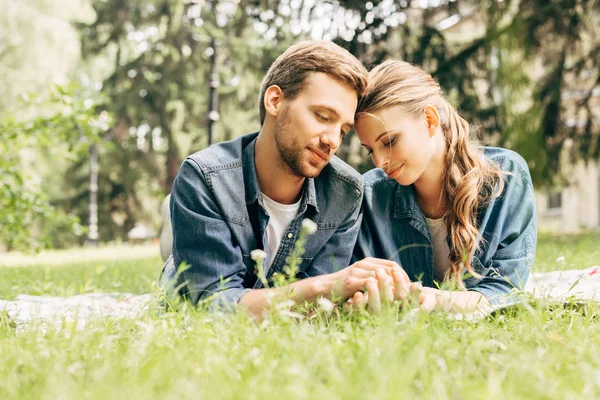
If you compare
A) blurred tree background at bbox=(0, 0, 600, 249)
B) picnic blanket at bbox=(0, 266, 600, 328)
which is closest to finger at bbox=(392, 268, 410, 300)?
picnic blanket at bbox=(0, 266, 600, 328)

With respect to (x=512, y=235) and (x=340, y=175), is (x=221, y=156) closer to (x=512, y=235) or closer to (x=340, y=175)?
(x=340, y=175)

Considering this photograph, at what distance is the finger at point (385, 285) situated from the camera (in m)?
2.44

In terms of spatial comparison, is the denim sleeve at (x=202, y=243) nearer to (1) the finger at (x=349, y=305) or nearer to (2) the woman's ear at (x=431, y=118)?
(1) the finger at (x=349, y=305)

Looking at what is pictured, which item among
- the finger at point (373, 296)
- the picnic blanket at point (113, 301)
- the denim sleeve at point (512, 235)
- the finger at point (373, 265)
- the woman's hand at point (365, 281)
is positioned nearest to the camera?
the finger at point (373, 296)

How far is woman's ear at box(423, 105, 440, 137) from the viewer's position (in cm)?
329

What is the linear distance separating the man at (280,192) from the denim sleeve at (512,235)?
0.73m

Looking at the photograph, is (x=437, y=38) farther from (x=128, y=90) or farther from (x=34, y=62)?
(x=34, y=62)

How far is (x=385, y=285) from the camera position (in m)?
2.47

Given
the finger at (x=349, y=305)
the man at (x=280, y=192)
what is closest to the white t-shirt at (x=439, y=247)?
the man at (x=280, y=192)

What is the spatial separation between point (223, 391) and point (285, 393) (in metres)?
0.14

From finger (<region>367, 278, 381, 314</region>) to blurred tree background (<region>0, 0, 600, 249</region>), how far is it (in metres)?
1.84

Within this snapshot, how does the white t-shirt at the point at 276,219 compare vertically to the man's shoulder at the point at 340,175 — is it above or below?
below

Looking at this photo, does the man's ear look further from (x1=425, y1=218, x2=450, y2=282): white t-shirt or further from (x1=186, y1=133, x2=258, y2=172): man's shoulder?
(x1=425, y1=218, x2=450, y2=282): white t-shirt

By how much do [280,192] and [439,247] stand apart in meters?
0.98
